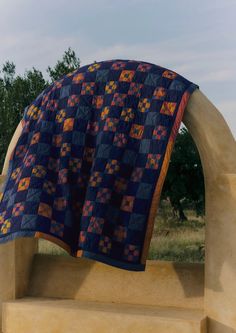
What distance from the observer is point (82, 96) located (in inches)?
258

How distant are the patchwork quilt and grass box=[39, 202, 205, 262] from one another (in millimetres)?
9063

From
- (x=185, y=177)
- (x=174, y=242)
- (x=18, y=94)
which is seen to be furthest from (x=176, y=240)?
(x=18, y=94)

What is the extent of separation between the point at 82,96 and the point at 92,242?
1.73 metres

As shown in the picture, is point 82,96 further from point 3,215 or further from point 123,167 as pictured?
point 3,215

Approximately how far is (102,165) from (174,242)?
12.6 metres

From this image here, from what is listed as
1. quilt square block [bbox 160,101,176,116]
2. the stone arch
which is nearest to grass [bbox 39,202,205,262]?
the stone arch

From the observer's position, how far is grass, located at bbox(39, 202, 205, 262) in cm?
1595

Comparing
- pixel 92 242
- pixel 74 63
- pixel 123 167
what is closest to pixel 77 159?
pixel 123 167

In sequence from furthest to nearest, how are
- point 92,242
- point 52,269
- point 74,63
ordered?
point 74,63
point 52,269
point 92,242

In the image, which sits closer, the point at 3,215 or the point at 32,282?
the point at 3,215

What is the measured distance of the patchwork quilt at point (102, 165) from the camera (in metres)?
6.08

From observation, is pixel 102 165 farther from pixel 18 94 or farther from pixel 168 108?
pixel 18 94

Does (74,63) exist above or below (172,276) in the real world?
above

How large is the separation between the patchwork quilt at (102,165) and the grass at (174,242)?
357 inches
